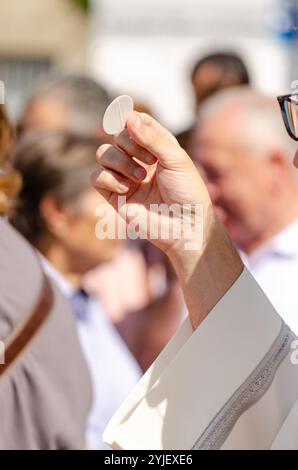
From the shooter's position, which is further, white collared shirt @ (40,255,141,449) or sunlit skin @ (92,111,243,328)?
white collared shirt @ (40,255,141,449)

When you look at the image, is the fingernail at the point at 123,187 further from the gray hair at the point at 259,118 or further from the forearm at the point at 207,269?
the gray hair at the point at 259,118

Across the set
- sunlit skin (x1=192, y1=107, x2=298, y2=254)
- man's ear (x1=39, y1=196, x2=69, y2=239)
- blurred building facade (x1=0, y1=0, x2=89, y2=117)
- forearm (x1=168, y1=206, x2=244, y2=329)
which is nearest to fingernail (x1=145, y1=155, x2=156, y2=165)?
forearm (x1=168, y1=206, x2=244, y2=329)

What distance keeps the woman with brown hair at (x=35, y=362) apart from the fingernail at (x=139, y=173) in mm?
545

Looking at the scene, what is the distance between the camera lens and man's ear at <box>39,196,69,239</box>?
11.7 ft

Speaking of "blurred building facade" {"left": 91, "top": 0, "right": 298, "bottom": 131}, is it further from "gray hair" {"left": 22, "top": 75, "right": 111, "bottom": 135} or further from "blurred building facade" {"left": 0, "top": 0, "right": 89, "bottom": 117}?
"gray hair" {"left": 22, "top": 75, "right": 111, "bottom": 135}

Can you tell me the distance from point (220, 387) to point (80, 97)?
2.87 m

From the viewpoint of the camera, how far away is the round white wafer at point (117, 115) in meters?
1.62

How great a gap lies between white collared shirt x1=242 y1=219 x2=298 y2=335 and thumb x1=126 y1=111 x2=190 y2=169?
0.85m

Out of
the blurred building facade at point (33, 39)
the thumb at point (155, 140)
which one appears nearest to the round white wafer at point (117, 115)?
the thumb at point (155, 140)

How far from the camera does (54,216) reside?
3.60 metres

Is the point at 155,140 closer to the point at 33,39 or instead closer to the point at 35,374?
the point at 35,374
